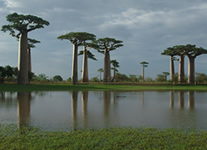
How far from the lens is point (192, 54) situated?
48562 millimetres

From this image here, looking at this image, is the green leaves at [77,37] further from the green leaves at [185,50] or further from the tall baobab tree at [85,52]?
the green leaves at [185,50]

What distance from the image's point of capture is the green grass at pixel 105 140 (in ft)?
15.4

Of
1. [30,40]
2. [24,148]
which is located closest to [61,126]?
[24,148]

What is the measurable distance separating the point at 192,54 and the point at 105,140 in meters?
48.1

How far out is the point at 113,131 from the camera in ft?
19.7

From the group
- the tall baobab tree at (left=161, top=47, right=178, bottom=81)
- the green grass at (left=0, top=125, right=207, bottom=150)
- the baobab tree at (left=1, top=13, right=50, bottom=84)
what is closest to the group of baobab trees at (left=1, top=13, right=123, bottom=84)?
the baobab tree at (left=1, top=13, right=50, bottom=84)

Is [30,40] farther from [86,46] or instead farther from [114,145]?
[114,145]

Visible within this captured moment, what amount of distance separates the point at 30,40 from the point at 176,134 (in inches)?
1737

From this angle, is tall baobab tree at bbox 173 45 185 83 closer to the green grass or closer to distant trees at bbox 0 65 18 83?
distant trees at bbox 0 65 18 83

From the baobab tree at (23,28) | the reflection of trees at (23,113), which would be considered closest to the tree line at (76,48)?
the baobab tree at (23,28)

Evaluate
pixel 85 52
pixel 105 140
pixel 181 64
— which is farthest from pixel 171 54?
pixel 105 140

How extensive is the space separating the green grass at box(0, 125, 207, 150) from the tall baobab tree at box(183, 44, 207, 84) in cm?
4396

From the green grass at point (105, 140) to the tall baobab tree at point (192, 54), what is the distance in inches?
1731

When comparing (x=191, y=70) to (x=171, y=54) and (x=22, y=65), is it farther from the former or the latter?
(x=22, y=65)
